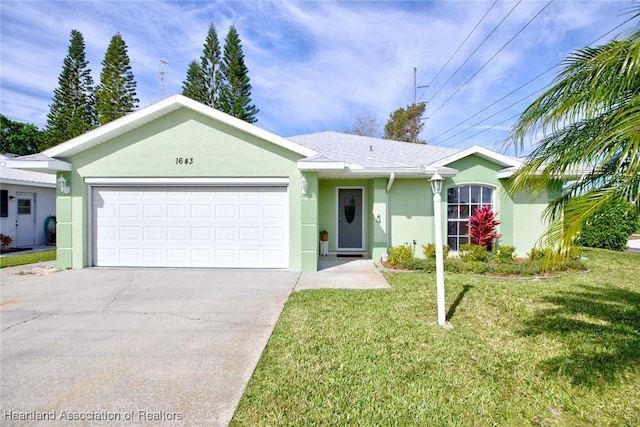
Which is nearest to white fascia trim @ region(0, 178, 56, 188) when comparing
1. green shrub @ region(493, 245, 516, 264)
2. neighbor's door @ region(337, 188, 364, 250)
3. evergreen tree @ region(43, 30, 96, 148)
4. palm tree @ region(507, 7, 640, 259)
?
neighbor's door @ region(337, 188, 364, 250)

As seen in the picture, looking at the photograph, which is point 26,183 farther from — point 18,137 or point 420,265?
point 18,137

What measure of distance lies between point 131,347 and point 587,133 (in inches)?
239

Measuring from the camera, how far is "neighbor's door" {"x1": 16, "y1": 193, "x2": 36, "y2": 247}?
1382 cm

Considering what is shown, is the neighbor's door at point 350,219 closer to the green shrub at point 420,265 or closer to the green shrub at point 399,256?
the green shrub at point 399,256

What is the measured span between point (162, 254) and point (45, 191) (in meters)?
10.7

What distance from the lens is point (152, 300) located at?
621cm

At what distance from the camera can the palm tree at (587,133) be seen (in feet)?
7.91

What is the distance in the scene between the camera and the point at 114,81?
25.2m

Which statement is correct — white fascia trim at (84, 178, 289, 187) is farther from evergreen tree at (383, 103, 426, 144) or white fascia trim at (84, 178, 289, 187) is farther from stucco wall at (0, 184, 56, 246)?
evergreen tree at (383, 103, 426, 144)

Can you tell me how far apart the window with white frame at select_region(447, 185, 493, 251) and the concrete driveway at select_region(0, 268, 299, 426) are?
649cm

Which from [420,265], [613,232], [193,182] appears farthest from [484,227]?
[193,182]

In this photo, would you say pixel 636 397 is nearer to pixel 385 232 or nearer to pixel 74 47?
pixel 385 232

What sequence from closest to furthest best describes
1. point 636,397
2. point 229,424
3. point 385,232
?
point 229,424 < point 636,397 < point 385,232

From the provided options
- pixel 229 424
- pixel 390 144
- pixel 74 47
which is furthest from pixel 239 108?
pixel 229 424
